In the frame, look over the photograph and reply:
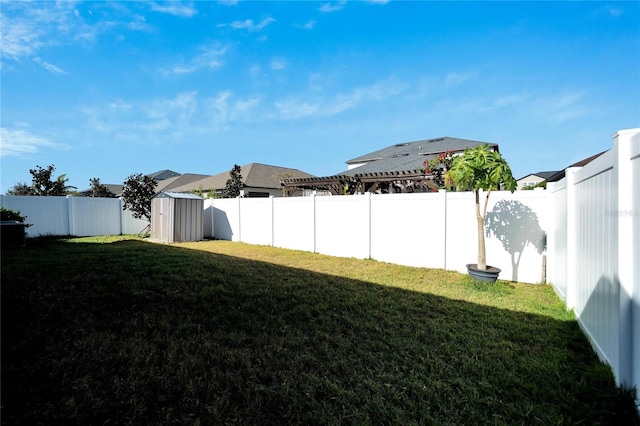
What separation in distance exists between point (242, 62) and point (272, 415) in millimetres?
11119

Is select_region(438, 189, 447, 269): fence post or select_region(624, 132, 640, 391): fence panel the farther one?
select_region(438, 189, 447, 269): fence post

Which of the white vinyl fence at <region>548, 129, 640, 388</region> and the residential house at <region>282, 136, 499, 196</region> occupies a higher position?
the residential house at <region>282, 136, 499, 196</region>

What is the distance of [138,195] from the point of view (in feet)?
42.4

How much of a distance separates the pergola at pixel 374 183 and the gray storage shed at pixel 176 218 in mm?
4838

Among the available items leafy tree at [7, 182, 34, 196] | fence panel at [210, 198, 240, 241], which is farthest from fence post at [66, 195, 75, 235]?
leafy tree at [7, 182, 34, 196]

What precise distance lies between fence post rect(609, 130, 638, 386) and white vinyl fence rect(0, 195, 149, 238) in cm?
1559

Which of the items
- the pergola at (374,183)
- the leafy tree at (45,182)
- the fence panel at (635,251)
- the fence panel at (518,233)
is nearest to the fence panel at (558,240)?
the fence panel at (518,233)

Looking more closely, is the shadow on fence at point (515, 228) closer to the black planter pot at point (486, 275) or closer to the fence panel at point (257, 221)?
the black planter pot at point (486, 275)

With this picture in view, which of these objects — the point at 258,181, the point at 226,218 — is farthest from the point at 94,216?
the point at 258,181

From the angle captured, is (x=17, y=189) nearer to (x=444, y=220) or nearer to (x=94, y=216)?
(x=94, y=216)

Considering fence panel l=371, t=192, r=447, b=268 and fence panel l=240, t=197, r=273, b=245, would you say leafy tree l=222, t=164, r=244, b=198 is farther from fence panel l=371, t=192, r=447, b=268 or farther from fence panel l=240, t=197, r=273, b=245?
fence panel l=371, t=192, r=447, b=268

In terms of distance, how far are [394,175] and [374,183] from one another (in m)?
1.42

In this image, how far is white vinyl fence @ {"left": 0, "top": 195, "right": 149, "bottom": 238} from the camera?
35.9 feet

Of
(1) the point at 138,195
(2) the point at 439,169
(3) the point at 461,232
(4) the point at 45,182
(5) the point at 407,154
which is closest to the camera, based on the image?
(3) the point at 461,232
